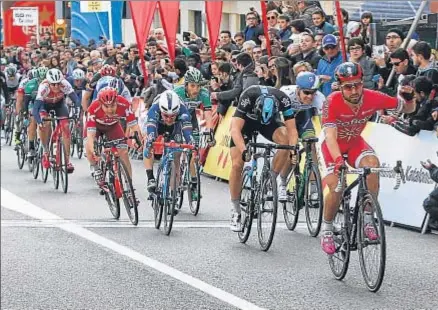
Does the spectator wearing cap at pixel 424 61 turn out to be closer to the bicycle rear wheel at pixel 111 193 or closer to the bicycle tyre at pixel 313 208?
the bicycle tyre at pixel 313 208

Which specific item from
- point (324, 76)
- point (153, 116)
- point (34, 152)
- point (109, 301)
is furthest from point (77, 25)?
point (109, 301)

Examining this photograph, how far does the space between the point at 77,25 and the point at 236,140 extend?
2150cm

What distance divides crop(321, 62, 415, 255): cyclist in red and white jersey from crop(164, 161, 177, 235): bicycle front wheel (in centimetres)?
247

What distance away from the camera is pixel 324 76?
13672mm

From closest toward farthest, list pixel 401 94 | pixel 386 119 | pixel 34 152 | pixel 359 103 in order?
pixel 359 103, pixel 401 94, pixel 386 119, pixel 34 152

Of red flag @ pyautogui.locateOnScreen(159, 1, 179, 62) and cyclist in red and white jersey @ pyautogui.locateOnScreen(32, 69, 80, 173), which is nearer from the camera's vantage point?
cyclist in red and white jersey @ pyautogui.locateOnScreen(32, 69, 80, 173)

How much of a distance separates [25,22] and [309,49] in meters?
24.0

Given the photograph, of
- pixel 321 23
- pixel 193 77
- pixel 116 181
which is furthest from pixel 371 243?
pixel 321 23

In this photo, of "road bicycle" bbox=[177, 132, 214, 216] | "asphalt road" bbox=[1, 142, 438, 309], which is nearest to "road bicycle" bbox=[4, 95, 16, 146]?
"asphalt road" bbox=[1, 142, 438, 309]

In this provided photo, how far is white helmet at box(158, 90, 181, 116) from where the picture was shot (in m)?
11.0

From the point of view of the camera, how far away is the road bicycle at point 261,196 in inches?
374

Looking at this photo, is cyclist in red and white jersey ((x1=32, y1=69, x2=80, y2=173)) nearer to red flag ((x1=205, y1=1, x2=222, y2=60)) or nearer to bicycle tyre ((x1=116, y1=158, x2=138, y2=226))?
bicycle tyre ((x1=116, y1=158, x2=138, y2=226))

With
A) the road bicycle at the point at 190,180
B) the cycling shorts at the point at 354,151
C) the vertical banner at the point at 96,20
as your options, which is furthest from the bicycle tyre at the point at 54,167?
the vertical banner at the point at 96,20

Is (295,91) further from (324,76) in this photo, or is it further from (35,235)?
(35,235)
